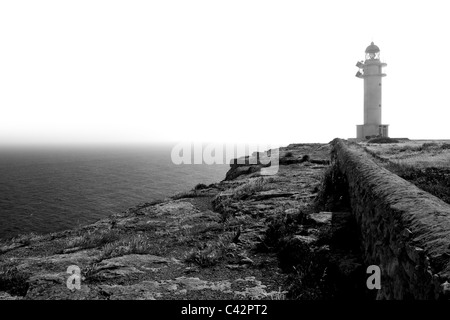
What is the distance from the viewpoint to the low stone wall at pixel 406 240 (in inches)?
124

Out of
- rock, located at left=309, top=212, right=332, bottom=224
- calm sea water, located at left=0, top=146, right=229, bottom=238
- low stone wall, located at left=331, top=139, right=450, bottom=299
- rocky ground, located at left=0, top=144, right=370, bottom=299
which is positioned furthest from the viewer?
calm sea water, located at left=0, top=146, right=229, bottom=238

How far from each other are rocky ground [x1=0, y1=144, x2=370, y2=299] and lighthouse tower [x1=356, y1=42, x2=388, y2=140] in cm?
4516

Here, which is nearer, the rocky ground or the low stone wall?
the low stone wall

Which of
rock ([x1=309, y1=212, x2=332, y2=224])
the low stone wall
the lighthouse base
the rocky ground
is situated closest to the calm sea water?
the rocky ground

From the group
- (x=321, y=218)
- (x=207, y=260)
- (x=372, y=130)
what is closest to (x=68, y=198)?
(x=372, y=130)

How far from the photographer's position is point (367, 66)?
5375cm

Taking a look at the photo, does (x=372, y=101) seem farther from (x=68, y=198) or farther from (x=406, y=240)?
(x=68, y=198)

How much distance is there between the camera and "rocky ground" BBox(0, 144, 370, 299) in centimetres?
600

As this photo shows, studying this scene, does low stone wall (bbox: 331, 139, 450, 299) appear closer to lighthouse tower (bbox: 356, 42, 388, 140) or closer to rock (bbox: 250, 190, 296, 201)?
rock (bbox: 250, 190, 296, 201)

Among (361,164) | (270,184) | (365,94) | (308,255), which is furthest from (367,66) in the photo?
(308,255)

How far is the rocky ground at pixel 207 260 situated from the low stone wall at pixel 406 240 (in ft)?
3.30

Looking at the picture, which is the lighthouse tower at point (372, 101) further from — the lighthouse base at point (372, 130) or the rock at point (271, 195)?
the rock at point (271, 195)

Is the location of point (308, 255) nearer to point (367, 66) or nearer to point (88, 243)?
point (88, 243)

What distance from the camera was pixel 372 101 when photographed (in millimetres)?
52531
